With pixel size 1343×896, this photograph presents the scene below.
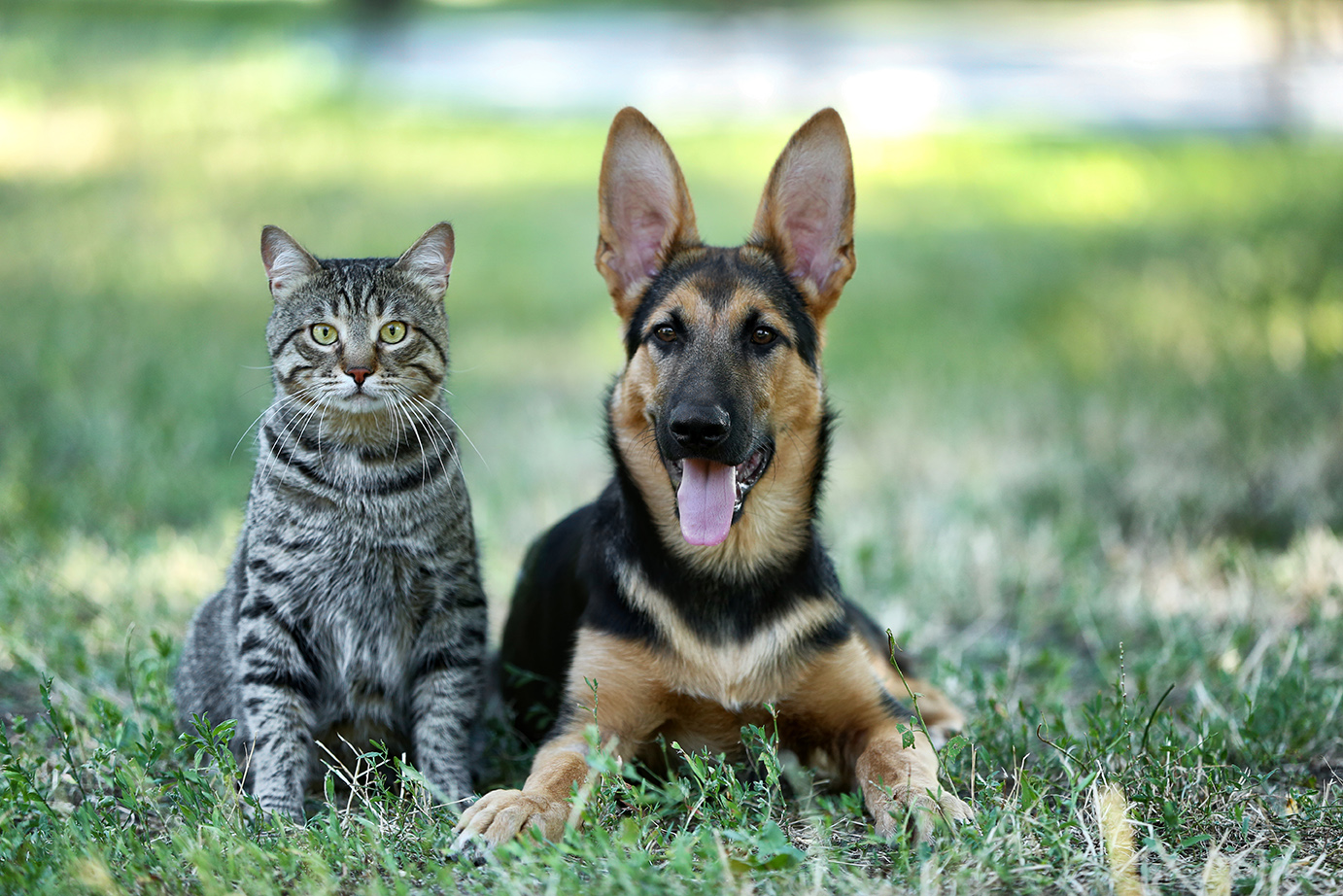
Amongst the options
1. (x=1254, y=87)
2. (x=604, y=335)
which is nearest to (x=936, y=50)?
(x=1254, y=87)

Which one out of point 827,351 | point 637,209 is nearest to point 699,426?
point 637,209

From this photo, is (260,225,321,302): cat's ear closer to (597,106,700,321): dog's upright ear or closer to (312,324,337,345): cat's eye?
(312,324,337,345): cat's eye

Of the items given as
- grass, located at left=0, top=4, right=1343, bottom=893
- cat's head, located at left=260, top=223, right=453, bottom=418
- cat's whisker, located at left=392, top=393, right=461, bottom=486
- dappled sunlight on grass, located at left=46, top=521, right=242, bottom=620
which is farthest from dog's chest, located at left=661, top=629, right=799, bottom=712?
dappled sunlight on grass, located at left=46, top=521, right=242, bottom=620

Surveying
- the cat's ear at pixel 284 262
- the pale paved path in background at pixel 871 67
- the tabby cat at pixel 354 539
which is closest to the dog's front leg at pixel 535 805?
the tabby cat at pixel 354 539

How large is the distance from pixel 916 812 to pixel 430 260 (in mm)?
2243

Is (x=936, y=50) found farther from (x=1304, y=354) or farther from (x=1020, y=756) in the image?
(x=1020, y=756)

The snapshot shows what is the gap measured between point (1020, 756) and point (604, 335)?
6.66 m

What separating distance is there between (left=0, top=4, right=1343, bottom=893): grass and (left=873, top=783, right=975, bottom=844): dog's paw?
7 cm

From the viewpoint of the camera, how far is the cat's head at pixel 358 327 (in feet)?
11.9

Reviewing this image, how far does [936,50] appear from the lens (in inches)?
1106

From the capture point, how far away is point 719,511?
12.1 feet

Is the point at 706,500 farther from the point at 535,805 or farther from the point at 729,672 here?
the point at 535,805

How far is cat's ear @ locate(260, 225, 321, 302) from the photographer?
3777 mm

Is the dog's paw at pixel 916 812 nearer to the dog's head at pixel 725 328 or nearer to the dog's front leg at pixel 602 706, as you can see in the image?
the dog's front leg at pixel 602 706
